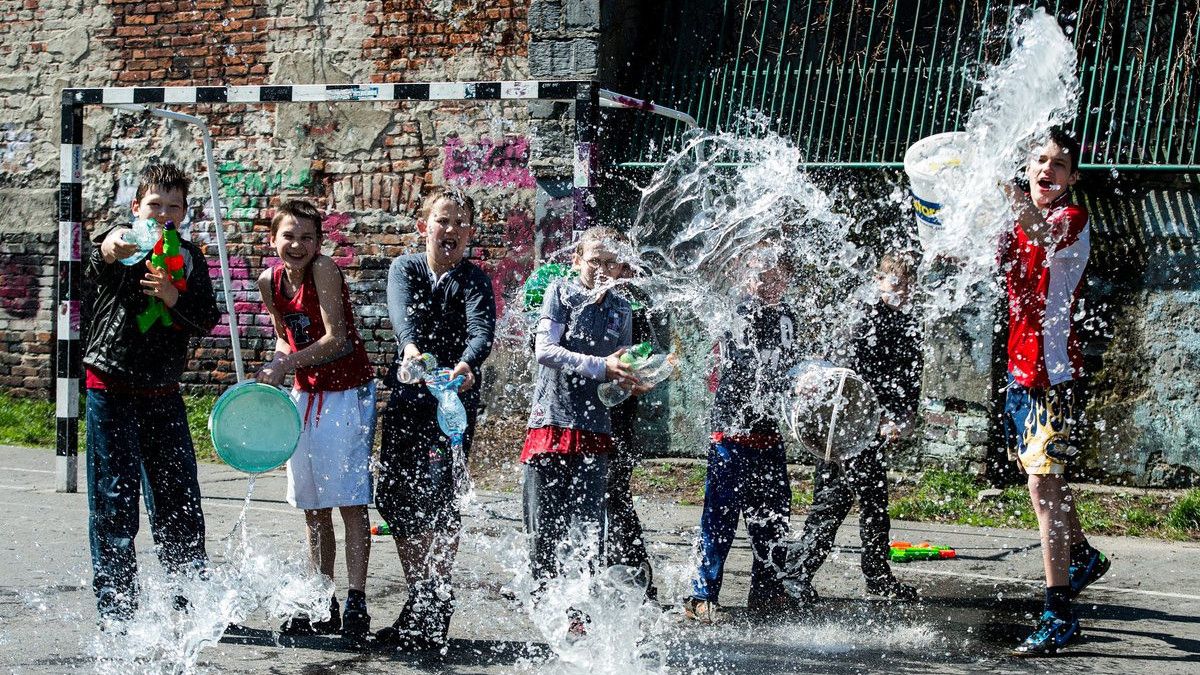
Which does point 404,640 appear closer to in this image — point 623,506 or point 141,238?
point 623,506

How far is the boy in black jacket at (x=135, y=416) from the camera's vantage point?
5.01m

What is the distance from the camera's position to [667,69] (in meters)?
10.1

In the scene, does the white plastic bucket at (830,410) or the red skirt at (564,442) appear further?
the white plastic bucket at (830,410)

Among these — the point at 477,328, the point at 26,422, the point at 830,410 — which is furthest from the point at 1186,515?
the point at 26,422

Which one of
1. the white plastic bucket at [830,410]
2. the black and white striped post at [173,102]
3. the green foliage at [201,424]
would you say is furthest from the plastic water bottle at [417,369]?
the green foliage at [201,424]

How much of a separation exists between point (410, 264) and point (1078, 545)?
9.67 feet

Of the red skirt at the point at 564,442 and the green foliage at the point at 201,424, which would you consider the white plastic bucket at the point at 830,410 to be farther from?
the green foliage at the point at 201,424

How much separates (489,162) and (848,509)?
17.2ft

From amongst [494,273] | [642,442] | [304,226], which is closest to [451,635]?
[304,226]

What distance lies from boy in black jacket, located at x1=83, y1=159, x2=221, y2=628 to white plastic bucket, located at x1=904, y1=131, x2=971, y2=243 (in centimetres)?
295

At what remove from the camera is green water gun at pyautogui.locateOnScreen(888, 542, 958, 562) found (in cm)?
677

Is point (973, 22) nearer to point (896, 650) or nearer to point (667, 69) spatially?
point (667, 69)

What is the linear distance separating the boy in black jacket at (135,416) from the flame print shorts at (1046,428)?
324 centimetres

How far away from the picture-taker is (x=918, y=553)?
680 cm
